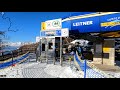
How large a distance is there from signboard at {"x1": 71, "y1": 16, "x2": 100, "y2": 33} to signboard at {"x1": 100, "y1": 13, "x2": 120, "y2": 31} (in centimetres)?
17

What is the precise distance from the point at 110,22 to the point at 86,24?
0.81 m

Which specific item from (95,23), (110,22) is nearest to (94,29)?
(95,23)

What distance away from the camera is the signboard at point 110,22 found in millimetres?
5579

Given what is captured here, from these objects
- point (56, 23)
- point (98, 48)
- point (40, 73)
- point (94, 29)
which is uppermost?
point (56, 23)

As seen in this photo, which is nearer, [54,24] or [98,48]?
[54,24]

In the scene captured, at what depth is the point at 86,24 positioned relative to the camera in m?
6.30

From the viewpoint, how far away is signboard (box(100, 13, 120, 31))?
5579 millimetres

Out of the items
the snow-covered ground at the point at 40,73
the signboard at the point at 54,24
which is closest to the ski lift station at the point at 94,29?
the signboard at the point at 54,24

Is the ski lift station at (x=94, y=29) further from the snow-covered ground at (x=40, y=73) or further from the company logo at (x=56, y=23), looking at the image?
the snow-covered ground at (x=40, y=73)

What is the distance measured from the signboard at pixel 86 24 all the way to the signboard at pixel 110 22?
17 centimetres

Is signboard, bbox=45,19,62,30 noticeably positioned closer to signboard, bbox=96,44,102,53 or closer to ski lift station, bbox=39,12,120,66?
ski lift station, bbox=39,12,120,66

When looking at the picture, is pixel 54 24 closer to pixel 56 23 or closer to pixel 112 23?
pixel 56 23
